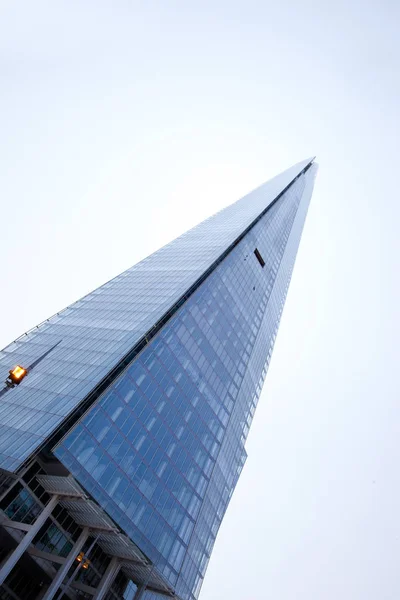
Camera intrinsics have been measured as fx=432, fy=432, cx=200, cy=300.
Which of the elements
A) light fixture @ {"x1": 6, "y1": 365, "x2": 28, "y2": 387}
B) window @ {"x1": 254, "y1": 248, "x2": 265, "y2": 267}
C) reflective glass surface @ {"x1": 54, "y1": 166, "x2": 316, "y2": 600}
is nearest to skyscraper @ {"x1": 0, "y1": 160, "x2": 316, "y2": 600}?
light fixture @ {"x1": 6, "y1": 365, "x2": 28, "y2": 387}

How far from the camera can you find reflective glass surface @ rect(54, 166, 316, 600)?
159ft

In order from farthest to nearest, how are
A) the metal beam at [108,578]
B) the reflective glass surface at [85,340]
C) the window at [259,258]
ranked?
the window at [259,258] < the metal beam at [108,578] < the reflective glass surface at [85,340]

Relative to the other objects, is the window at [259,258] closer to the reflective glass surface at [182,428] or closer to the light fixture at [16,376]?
the reflective glass surface at [182,428]

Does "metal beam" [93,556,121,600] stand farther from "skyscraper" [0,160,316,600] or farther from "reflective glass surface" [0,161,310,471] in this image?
"reflective glass surface" [0,161,310,471]

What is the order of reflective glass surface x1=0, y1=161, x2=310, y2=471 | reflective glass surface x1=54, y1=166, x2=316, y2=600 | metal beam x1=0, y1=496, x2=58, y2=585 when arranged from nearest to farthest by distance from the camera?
metal beam x1=0, y1=496, x2=58, y2=585 → reflective glass surface x1=0, y1=161, x2=310, y2=471 → reflective glass surface x1=54, y1=166, x2=316, y2=600

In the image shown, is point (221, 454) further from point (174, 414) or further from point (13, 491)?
point (13, 491)

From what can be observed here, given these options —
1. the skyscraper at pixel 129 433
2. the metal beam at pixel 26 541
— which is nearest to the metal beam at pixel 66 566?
the skyscraper at pixel 129 433

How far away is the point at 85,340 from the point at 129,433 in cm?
1957

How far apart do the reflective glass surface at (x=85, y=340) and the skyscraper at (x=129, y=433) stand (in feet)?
0.85

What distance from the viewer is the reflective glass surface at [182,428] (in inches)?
1903

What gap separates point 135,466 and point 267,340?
7049cm

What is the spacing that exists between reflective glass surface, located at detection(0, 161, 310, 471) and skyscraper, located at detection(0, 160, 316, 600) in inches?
10.2

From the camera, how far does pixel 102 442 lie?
48.4m

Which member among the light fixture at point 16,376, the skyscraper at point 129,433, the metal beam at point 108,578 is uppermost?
the skyscraper at point 129,433
